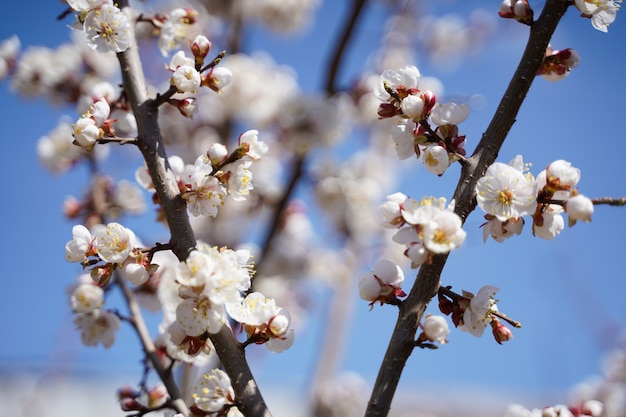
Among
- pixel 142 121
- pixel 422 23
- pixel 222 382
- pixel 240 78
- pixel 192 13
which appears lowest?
pixel 222 382

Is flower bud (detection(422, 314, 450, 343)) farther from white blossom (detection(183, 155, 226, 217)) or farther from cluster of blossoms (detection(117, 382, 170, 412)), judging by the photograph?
cluster of blossoms (detection(117, 382, 170, 412))

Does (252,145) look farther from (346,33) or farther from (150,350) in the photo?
(346,33)

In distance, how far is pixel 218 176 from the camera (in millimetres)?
1227

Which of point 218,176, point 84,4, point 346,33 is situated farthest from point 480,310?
point 346,33

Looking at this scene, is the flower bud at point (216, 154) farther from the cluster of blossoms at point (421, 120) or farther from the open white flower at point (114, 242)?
the cluster of blossoms at point (421, 120)

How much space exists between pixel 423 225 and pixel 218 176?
49 cm

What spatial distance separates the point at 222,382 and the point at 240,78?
370 centimetres

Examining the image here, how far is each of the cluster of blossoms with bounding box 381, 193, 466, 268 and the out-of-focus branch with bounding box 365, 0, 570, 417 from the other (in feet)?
0.14

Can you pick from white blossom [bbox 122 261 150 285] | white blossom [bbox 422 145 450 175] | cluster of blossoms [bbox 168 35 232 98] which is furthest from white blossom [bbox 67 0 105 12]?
white blossom [bbox 422 145 450 175]

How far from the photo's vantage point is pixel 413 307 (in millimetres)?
1051

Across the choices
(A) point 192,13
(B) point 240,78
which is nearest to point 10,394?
(B) point 240,78

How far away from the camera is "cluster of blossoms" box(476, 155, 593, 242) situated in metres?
1.03

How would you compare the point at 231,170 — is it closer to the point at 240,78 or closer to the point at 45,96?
the point at 45,96

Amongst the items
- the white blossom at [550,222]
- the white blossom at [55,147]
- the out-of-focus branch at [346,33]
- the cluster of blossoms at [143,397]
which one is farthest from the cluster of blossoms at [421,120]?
the out-of-focus branch at [346,33]
